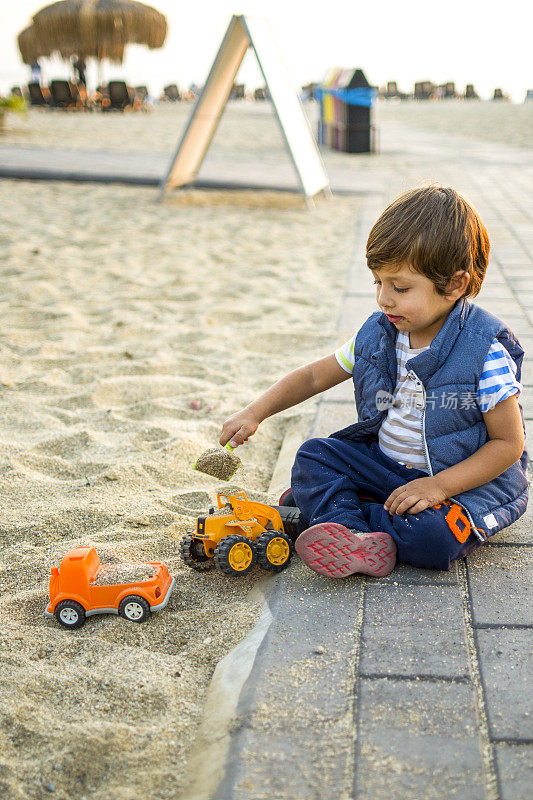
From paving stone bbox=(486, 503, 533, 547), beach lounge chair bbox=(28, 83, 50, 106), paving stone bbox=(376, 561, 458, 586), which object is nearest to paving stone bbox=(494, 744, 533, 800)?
paving stone bbox=(376, 561, 458, 586)

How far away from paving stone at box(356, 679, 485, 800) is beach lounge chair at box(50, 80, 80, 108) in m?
26.4

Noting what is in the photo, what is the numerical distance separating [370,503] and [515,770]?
37.0 inches

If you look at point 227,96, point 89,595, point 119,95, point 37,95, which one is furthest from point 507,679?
point 37,95

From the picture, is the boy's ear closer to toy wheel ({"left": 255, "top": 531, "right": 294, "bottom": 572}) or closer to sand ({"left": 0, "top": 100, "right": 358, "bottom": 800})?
toy wheel ({"left": 255, "top": 531, "right": 294, "bottom": 572})

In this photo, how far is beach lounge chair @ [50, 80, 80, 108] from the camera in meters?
24.7

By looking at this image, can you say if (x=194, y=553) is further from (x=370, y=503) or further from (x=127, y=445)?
(x=127, y=445)

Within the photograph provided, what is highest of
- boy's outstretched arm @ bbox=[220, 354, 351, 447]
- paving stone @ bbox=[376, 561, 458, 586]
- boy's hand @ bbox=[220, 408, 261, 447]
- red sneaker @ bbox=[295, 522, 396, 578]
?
boy's outstretched arm @ bbox=[220, 354, 351, 447]

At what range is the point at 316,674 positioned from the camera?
1.68m

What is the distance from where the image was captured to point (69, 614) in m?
1.94

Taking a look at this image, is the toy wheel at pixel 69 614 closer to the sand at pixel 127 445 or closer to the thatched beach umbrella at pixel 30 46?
the sand at pixel 127 445

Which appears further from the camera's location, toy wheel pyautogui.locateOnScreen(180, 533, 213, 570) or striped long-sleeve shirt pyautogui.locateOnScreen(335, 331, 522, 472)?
toy wheel pyautogui.locateOnScreen(180, 533, 213, 570)

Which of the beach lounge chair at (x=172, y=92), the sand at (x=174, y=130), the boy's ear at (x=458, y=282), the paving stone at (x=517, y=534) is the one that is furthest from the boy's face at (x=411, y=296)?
the beach lounge chair at (x=172, y=92)

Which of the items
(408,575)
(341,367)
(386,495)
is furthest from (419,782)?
(341,367)

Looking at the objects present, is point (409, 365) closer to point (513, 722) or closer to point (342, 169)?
point (513, 722)
